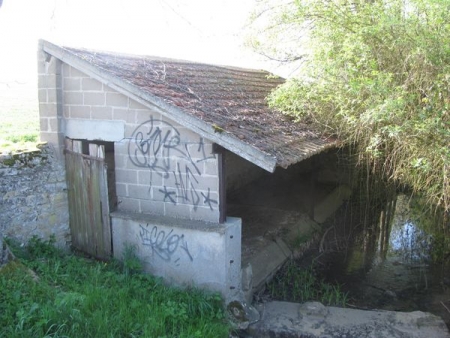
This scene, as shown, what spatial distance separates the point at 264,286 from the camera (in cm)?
772

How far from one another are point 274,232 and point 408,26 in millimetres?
4541

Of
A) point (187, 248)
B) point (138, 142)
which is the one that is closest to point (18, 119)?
point (138, 142)

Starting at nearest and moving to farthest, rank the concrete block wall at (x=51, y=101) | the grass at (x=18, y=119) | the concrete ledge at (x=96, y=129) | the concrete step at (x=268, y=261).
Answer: the concrete ledge at (x=96, y=129) < the concrete block wall at (x=51, y=101) < the concrete step at (x=268, y=261) < the grass at (x=18, y=119)

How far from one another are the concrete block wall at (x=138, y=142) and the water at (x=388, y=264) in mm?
3295

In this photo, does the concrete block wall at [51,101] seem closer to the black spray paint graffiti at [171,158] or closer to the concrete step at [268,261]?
the black spray paint graffiti at [171,158]

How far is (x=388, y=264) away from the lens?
31.0ft

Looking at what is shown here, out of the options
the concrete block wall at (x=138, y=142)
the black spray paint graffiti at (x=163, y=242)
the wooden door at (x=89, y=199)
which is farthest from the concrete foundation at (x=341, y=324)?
the wooden door at (x=89, y=199)

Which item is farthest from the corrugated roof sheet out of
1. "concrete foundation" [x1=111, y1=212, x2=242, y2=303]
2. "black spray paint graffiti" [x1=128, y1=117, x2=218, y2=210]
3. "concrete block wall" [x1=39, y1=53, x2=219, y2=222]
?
"concrete foundation" [x1=111, y1=212, x2=242, y2=303]

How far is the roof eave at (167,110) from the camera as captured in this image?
18.5 ft

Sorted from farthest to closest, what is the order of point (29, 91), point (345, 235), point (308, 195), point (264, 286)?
1. point (29, 91)
2. point (308, 195)
3. point (345, 235)
4. point (264, 286)

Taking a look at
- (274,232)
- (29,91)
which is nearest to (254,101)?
(274,232)

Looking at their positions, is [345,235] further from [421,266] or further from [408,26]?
[408,26]

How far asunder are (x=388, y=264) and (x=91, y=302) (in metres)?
6.48

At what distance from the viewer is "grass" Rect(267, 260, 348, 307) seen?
7.43 metres
